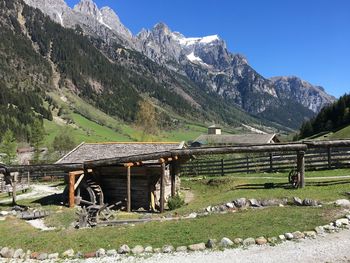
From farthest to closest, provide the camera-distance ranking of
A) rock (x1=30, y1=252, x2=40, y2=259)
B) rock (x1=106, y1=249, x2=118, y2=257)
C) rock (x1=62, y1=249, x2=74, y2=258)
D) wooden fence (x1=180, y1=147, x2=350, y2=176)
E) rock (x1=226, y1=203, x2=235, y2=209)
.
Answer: wooden fence (x1=180, y1=147, x2=350, y2=176) < rock (x1=226, y1=203, x2=235, y2=209) < rock (x1=30, y1=252, x2=40, y2=259) < rock (x1=62, y1=249, x2=74, y2=258) < rock (x1=106, y1=249, x2=118, y2=257)

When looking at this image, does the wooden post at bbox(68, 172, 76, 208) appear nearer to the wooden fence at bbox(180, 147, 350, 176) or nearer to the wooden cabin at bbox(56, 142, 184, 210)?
Result: the wooden cabin at bbox(56, 142, 184, 210)

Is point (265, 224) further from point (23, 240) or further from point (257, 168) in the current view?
point (257, 168)

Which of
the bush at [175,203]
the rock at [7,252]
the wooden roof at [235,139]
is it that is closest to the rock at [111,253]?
the rock at [7,252]

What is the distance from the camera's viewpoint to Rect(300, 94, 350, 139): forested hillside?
111188 mm

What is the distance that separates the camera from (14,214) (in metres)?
32.2

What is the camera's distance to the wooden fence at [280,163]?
34.2m

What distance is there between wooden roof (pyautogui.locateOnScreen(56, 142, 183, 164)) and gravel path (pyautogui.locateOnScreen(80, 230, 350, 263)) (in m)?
21.0

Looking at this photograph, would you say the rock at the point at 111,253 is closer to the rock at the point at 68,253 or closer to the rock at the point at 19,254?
the rock at the point at 68,253

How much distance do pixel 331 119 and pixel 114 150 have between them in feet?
308

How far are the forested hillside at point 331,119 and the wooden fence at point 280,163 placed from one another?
75.3m

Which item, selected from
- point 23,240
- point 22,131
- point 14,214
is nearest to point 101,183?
point 14,214

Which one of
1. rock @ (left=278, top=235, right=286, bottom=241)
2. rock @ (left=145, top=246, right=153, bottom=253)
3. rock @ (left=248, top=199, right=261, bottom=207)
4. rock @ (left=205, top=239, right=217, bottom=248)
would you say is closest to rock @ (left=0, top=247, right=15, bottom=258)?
rock @ (left=145, top=246, right=153, bottom=253)

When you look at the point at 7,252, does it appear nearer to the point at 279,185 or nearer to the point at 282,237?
the point at 282,237

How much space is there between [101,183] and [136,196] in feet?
13.0
